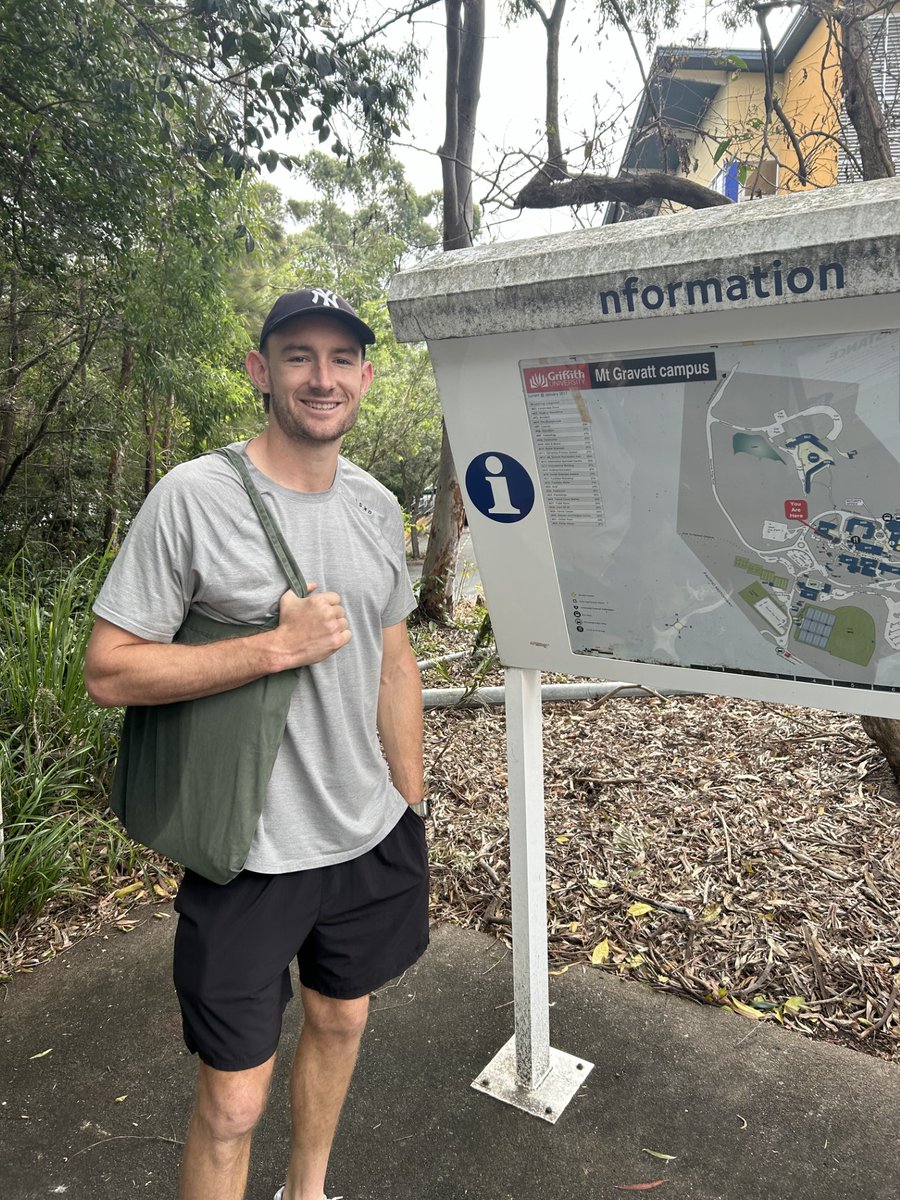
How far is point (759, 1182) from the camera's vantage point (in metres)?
2.16

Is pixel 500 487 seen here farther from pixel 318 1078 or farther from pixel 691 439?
pixel 318 1078

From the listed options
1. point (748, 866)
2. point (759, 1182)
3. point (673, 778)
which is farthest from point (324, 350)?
point (673, 778)

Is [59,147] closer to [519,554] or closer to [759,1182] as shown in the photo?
[519,554]

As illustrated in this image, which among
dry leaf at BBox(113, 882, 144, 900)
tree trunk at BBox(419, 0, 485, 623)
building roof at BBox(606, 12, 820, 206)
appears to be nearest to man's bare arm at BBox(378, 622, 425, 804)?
dry leaf at BBox(113, 882, 144, 900)

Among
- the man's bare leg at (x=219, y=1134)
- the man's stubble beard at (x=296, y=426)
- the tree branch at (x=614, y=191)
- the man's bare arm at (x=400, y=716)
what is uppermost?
the tree branch at (x=614, y=191)

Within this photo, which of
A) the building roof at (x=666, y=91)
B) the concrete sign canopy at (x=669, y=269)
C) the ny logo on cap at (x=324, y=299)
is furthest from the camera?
the building roof at (x=666, y=91)

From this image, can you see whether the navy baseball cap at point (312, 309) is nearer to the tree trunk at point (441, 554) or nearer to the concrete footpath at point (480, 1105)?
the concrete footpath at point (480, 1105)

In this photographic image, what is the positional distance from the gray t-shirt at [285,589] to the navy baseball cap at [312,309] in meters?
0.30

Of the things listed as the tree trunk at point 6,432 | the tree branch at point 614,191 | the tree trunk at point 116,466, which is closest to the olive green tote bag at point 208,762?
the tree branch at point 614,191

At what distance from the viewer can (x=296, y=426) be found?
194cm

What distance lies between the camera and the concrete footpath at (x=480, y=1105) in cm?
222

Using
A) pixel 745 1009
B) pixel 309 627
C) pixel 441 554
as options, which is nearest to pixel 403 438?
pixel 441 554

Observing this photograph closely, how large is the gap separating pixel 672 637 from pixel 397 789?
81 cm

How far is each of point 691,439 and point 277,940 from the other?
1.32 m
